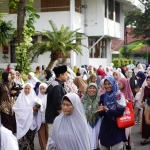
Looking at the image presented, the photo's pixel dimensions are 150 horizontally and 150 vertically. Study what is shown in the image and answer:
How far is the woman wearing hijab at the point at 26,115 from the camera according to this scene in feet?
27.8

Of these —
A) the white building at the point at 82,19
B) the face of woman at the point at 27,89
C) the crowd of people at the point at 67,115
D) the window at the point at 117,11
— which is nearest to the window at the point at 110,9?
the white building at the point at 82,19

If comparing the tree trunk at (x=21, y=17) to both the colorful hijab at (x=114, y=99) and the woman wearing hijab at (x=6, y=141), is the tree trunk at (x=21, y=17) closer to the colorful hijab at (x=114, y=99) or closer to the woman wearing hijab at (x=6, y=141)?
the colorful hijab at (x=114, y=99)

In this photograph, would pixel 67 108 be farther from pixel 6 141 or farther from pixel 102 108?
pixel 102 108

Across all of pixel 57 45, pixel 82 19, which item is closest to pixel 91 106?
pixel 57 45

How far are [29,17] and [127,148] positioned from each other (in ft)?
38.1

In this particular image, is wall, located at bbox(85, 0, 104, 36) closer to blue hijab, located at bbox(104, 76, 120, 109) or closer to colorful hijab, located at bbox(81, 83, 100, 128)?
colorful hijab, located at bbox(81, 83, 100, 128)

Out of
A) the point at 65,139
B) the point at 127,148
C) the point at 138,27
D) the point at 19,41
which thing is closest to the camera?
the point at 65,139

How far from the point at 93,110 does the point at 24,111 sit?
6.74 ft

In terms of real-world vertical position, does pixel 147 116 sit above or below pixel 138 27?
below

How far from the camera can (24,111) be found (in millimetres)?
8539

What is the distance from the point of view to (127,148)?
7875 millimetres

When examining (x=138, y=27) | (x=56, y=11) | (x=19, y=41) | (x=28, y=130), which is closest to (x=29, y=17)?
(x=19, y=41)

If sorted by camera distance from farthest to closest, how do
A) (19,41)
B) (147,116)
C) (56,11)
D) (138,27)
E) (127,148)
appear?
(138,27) < (56,11) < (19,41) < (127,148) < (147,116)

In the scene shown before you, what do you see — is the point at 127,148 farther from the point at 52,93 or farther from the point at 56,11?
the point at 56,11
